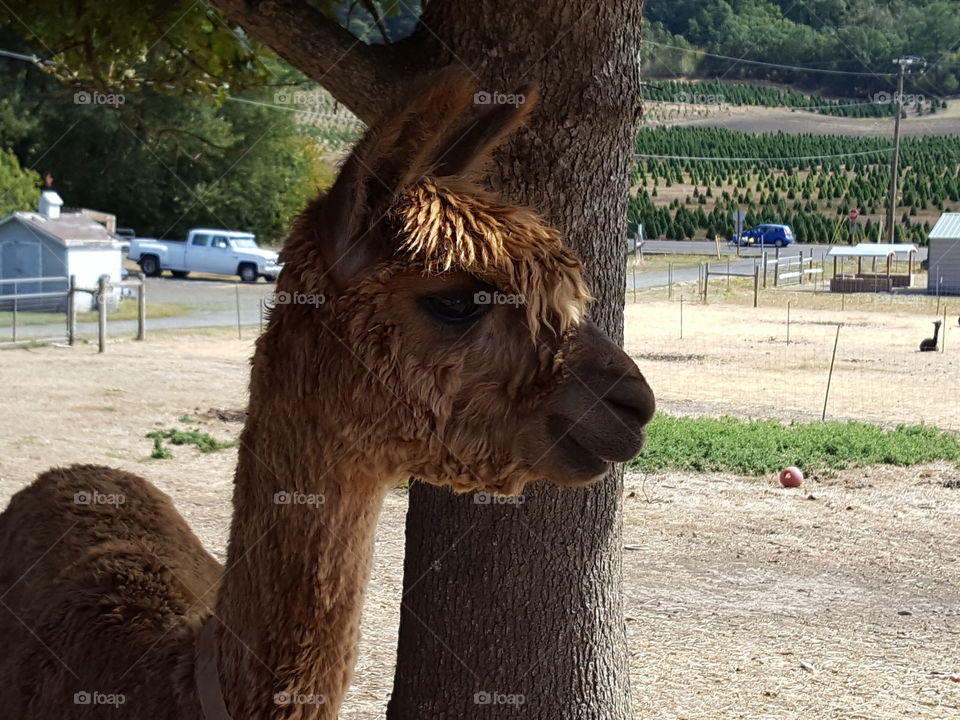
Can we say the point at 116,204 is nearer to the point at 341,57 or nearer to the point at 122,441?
the point at 122,441

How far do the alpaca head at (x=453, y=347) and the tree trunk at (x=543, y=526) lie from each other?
1.50 meters

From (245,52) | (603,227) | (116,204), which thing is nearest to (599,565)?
(603,227)

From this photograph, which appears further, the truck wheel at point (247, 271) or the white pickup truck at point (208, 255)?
the truck wheel at point (247, 271)

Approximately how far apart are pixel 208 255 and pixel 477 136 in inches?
1368

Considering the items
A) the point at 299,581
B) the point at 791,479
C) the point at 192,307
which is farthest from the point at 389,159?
the point at 192,307

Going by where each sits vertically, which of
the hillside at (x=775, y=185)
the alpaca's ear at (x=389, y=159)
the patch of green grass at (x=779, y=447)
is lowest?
the patch of green grass at (x=779, y=447)

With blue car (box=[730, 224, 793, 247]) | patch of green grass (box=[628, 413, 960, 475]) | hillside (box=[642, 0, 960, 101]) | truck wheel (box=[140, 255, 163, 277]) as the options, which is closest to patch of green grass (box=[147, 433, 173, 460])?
patch of green grass (box=[628, 413, 960, 475])

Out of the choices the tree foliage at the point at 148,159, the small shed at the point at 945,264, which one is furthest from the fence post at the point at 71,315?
the small shed at the point at 945,264

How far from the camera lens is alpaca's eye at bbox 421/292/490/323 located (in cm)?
246

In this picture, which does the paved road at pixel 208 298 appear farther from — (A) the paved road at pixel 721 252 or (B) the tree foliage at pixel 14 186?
(B) the tree foliage at pixel 14 186

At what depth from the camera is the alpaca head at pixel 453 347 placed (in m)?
2.43

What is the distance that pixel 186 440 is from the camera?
1180cm

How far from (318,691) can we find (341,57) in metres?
2.31

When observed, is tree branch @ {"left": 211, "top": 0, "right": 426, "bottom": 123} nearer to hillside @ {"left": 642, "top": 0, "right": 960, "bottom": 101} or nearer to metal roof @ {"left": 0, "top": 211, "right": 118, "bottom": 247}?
metal roof @ {"left": 0, "top": 211, "right": 118, "bottom": 247}
